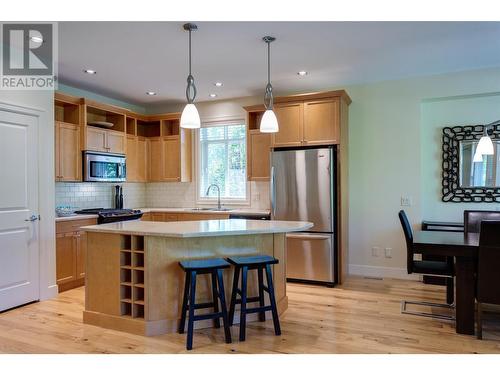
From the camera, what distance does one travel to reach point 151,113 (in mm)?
6484

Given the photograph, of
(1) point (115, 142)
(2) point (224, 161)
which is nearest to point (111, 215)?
(1) point (115, 142)

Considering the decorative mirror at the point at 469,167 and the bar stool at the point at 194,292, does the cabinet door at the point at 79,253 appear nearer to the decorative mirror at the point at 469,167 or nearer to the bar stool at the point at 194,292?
the bar stool at the point at 194,292

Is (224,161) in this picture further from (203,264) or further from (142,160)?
(203,264)

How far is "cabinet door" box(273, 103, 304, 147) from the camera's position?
475 cm

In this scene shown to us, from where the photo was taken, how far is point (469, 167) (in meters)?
4.57

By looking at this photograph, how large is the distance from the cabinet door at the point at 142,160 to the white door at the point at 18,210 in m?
2.12

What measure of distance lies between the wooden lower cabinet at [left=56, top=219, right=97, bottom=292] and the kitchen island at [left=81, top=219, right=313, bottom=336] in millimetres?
1210

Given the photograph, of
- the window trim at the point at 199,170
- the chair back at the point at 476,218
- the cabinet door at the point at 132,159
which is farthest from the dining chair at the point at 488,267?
the cabinet door at the point at 132,159

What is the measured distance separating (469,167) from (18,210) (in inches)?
207

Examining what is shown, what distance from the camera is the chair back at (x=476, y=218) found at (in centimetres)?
403

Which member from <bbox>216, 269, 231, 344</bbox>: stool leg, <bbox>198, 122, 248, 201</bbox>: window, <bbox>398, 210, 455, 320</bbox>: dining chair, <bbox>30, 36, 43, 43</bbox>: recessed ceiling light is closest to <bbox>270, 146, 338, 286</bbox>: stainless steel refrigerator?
<bbox>398, 210, 455, 320</bbox>: dining chair

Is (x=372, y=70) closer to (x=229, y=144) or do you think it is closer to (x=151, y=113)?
(x=229, y=144)

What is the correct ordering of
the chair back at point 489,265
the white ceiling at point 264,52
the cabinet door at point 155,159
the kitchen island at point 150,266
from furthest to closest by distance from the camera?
the cabinet door at point 155,159
the white ceiling at point 264,52
the kitchen island at point 150,266
the chair back at point 489,265
